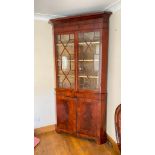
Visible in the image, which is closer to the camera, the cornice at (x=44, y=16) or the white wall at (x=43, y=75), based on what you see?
the cornice at (x=44, y=16)

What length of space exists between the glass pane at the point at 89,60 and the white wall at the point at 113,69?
224 millimetres

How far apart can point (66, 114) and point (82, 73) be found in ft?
2.85

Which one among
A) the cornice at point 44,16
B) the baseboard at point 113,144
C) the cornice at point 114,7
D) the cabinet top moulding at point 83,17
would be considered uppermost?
the cornice at point 44,16

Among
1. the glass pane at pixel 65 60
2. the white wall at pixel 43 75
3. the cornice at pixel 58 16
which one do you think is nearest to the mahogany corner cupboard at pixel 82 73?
the glass pane at pixel 65 60

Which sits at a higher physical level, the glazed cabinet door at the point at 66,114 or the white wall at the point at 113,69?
the white wall at the point at 113,69

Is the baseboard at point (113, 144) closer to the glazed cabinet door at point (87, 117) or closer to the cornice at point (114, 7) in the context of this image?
the glazed cabinet door at point (87, 117)

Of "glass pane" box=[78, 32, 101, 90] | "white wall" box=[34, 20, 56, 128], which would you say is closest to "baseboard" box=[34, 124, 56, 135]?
"white wall" box=[34, 20, 56, 128]

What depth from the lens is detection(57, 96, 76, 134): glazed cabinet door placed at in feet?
10.6

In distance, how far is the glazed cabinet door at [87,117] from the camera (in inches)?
119
